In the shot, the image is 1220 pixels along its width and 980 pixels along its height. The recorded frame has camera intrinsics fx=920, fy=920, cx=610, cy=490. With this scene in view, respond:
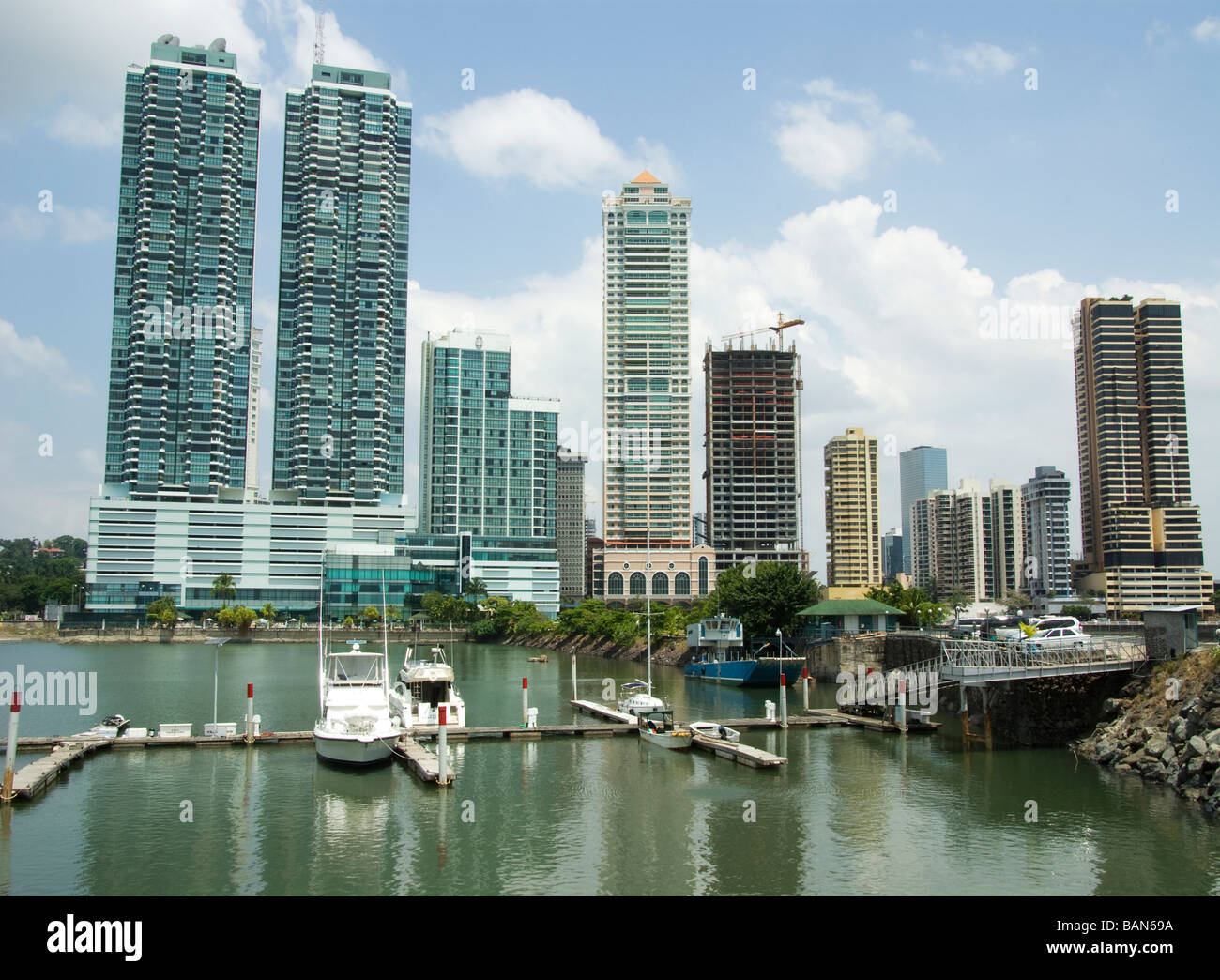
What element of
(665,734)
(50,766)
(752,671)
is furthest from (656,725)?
(752,671)

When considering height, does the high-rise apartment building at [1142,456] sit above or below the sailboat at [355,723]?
above

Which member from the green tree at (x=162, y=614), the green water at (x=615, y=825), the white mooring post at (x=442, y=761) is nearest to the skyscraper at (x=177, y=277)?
the green tree at (x=162, y=614)

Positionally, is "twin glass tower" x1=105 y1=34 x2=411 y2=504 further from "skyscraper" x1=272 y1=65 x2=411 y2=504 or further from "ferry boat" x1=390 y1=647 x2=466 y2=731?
"ferry boat" x1=390 y1=647 x2=466 y2=731

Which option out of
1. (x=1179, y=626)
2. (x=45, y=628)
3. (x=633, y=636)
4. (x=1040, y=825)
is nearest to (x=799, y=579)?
(x=633, y=636)

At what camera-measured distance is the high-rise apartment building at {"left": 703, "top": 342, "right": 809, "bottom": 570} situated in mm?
187625

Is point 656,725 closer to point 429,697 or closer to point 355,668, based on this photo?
point 429,697

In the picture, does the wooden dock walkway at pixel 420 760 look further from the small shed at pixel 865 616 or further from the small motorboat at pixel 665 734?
the small shed at pixel 865 616

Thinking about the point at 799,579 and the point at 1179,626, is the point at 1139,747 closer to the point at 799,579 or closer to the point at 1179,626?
the point at 1179,626

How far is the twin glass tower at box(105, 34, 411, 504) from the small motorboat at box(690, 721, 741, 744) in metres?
135

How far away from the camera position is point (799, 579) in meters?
86.8

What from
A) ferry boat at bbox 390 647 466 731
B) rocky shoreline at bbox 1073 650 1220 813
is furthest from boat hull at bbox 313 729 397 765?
rocky shoreline at bbox 1073 650 1220 813

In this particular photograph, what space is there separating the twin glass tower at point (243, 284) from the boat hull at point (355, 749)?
13634cm

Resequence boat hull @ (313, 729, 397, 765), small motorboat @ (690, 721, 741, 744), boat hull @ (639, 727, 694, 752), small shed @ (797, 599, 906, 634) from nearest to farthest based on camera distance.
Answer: boat hull @ (313, 729, 397, 765)
boat hull @ (639, 727, 694, 752)
small motorboat @ (690, 721, 741, 744)
small shed @ (797, 599, 906, 634)

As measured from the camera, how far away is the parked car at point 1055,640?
1592 inches
